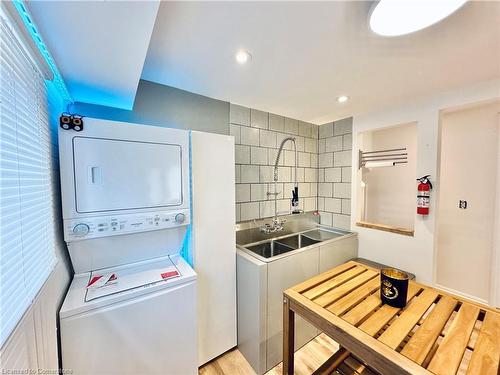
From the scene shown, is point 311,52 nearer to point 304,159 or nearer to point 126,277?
point 304,159

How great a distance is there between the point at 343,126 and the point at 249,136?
1.19 meters

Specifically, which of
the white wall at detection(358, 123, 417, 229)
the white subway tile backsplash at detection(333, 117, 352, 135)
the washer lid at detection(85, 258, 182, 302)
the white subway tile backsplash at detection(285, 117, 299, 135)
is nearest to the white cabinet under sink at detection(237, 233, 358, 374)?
the washer lid at detection(85, 258, 182, 302)

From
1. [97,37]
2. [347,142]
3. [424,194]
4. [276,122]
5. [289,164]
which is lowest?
[424,194]

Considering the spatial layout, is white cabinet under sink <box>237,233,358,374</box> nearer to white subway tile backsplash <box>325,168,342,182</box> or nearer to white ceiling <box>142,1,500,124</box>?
white subway tile backsplash <box>325,168,342,182</box>

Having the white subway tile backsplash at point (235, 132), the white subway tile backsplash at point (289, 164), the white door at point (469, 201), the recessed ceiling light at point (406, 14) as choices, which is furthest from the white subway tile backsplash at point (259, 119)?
A: the white door at point (469, 201)

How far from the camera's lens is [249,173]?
2131 mm

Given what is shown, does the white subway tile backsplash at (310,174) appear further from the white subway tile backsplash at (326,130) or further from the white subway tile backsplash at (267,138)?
the white subway tile backsplash at (267,138)

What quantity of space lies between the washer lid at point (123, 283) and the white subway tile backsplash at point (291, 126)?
72.0 inches

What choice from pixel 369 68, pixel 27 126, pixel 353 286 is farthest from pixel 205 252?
pixel 369 68

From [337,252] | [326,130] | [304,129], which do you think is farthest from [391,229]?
[304,129]

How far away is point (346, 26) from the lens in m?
0.98

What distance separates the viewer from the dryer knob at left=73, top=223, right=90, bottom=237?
1.04m

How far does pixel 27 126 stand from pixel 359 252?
2777 millimetres

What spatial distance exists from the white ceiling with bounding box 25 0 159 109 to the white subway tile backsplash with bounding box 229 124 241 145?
3.17 ft
